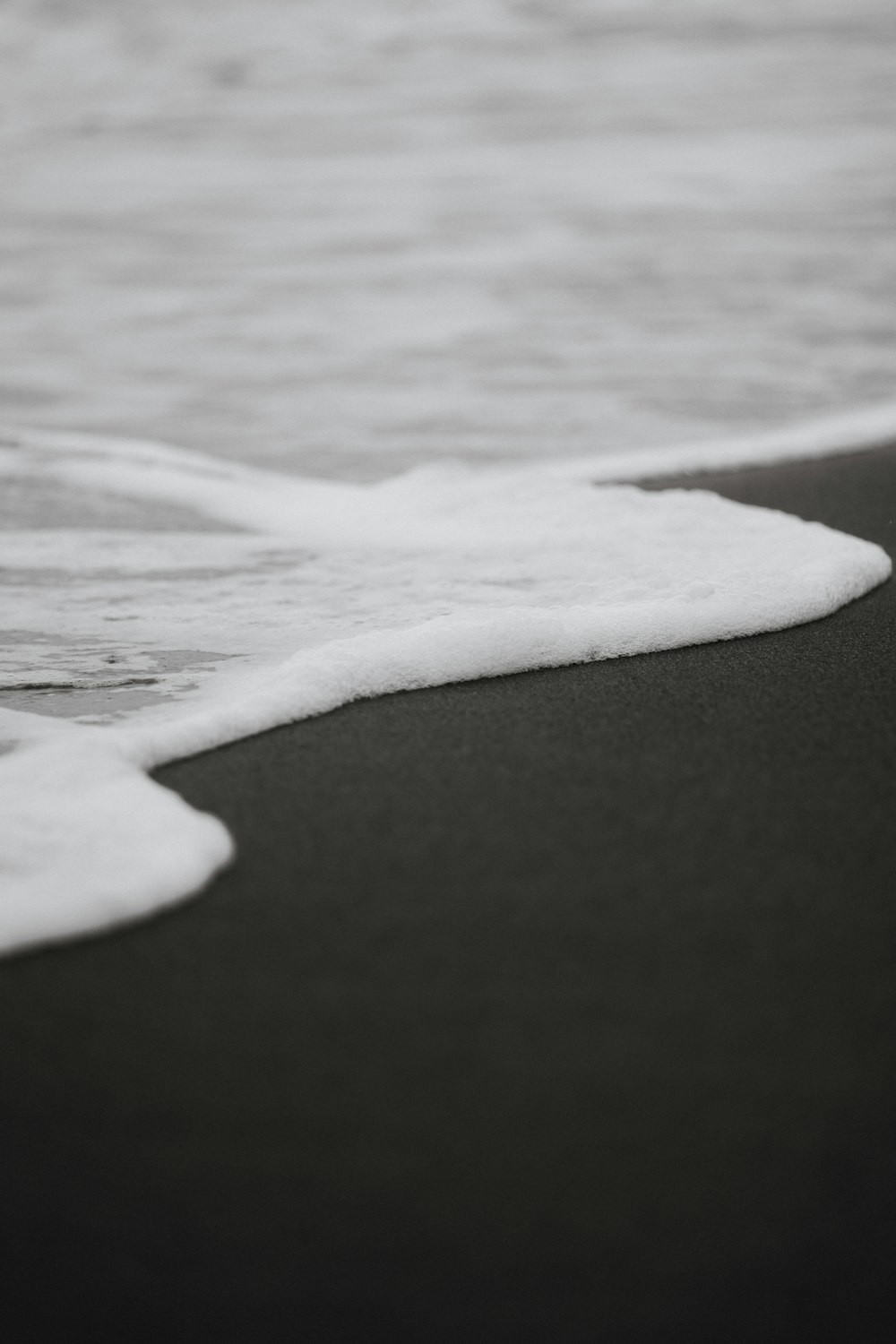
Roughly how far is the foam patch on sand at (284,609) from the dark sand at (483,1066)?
3.5 inches

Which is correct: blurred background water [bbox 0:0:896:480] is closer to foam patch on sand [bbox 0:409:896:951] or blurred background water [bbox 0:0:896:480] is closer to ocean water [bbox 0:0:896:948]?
ocean water [bbox 0:0:896:948]

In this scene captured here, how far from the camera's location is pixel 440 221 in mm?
7246

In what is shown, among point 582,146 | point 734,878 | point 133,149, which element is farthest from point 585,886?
point 133,149

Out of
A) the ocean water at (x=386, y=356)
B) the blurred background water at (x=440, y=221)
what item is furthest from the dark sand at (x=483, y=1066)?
the blurred background water at (x=440, y=221)

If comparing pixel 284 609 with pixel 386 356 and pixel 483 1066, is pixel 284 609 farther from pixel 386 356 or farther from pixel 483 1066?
pixel 386 356

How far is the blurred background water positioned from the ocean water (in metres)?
0.03

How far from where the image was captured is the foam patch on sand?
1.34m

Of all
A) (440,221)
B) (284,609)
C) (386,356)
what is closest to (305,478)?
(284,609)

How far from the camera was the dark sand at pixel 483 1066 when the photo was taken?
0.81m

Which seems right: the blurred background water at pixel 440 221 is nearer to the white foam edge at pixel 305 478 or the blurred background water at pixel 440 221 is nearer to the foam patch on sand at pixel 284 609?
the white foam edge at pixel 305 478

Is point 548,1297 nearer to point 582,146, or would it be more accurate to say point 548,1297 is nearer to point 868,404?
point 868,404

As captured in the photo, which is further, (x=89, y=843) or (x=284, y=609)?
(x=284, y=609)

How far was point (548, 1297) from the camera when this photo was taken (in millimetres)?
798

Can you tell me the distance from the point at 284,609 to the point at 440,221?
5519 millimetres
